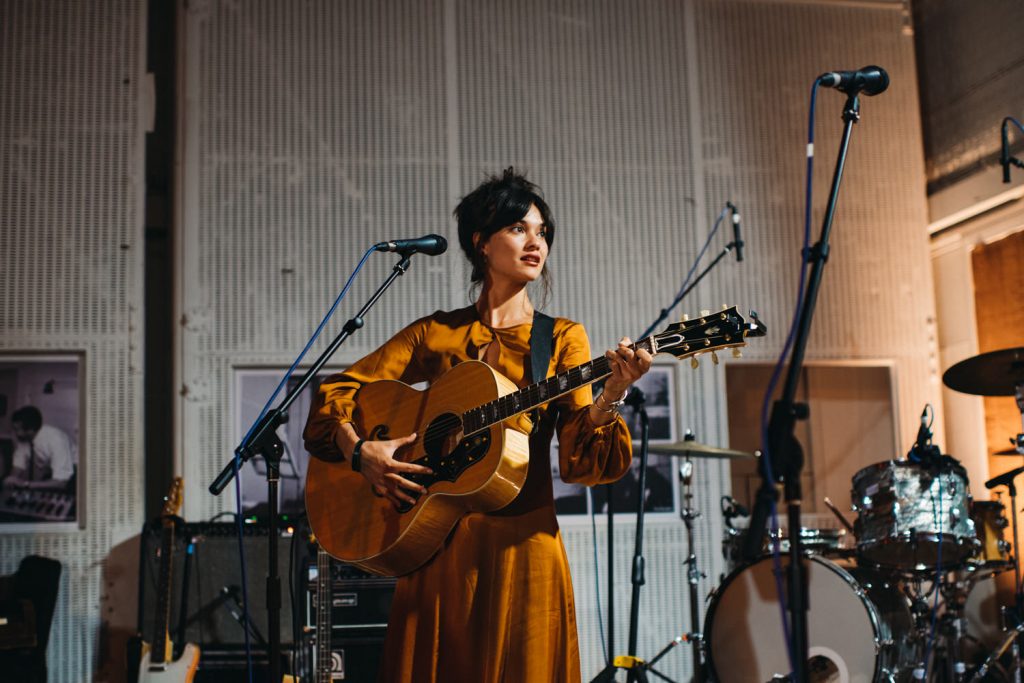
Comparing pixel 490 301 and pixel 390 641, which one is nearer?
pixel 390 641

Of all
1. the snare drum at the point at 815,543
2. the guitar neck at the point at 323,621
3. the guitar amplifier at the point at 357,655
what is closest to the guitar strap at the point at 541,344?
the guitar neck at the point at 323,621

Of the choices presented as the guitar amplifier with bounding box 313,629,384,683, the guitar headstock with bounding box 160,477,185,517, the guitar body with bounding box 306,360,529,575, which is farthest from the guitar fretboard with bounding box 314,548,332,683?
the guitar body with bounding box 306,360,529,575

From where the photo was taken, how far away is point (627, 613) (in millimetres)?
6227

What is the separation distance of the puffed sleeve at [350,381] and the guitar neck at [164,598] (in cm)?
231

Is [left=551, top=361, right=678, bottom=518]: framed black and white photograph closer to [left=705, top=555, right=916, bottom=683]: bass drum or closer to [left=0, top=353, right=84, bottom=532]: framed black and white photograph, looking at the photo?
[left=705, top=555, right=916, bottom=683]: bass drum

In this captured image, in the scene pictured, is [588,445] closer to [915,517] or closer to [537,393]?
[537,393]

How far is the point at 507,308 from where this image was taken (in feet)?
10.2

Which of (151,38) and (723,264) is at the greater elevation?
(151,38)

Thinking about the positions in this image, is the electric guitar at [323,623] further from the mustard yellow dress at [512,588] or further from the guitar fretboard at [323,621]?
the mustard yellow dress at [512,588]

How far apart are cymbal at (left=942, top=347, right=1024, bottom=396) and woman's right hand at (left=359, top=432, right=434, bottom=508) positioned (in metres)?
2.95

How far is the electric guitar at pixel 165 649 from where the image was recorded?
4.86 m

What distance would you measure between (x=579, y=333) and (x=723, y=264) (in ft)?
12.7

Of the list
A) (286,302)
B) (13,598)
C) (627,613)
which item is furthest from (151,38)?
(627,613)

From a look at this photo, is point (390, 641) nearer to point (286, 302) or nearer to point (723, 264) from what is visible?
point (286, 302)
